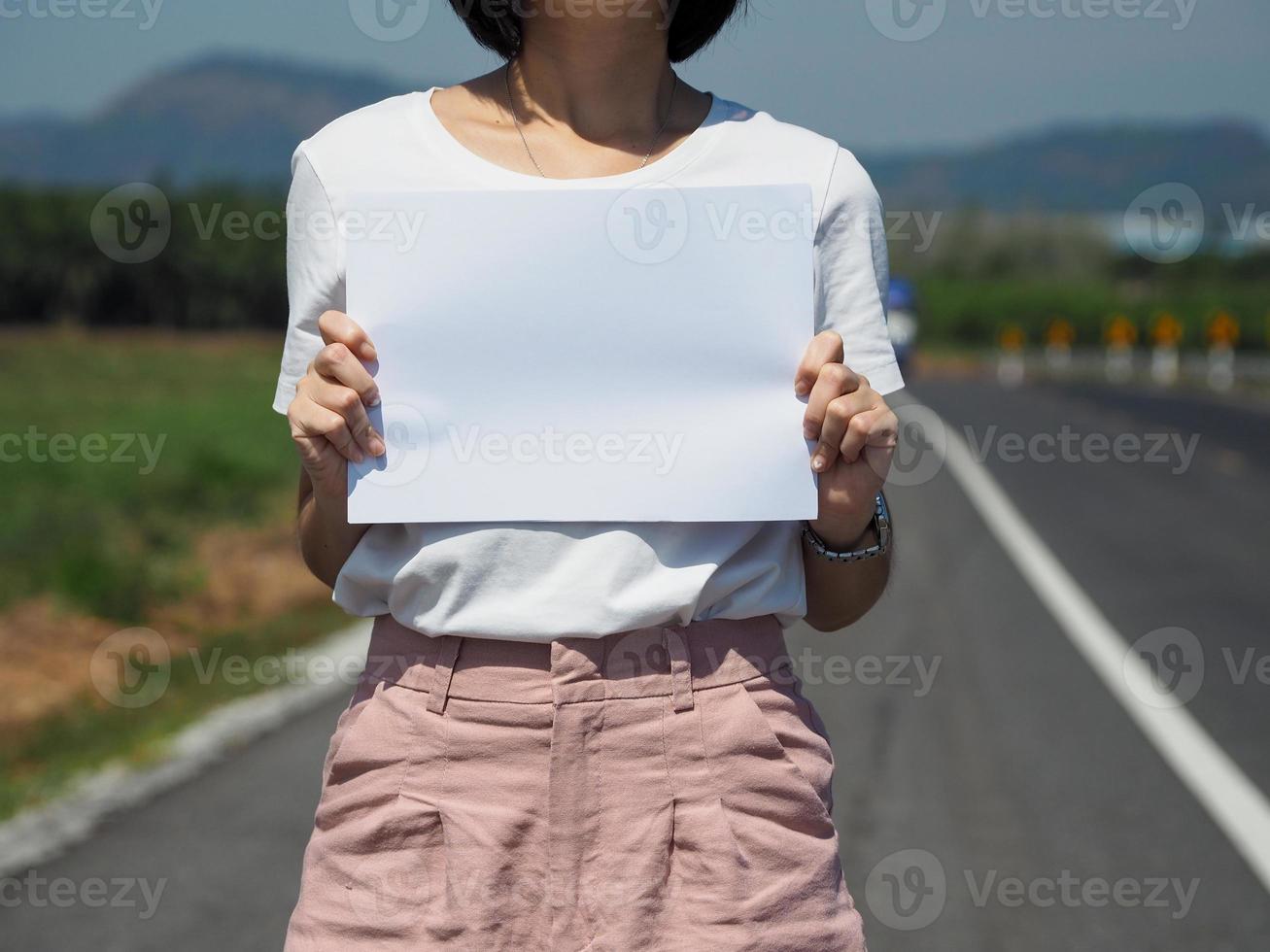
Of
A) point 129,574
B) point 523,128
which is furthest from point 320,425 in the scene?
point 129,574

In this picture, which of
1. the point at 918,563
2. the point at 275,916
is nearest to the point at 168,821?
the point at 275,916

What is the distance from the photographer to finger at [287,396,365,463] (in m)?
1.76

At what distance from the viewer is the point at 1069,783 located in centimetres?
575

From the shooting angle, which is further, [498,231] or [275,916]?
[275,916]

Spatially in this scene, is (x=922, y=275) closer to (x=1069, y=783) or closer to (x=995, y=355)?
(x=995, y=355)

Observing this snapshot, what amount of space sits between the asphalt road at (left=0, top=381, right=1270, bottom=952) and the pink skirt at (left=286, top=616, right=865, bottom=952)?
262 cm

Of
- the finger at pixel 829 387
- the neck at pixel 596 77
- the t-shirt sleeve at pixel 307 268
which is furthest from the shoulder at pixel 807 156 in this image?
the t-shirt sleeve at pixel 307 268

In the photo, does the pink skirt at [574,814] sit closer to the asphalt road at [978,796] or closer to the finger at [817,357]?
the finger at [817,357]

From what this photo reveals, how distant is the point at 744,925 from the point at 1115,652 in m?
6.65

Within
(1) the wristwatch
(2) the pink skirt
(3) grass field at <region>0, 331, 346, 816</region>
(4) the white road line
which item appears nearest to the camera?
(2) the pink skirt

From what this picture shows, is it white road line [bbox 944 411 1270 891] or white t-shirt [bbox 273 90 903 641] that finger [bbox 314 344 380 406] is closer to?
white t-shirt [bbox 273 90 903 641]

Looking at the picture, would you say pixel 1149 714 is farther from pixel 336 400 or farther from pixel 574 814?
pixel 336 400

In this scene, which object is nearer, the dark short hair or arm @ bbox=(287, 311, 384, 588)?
arm @ bbox=(287, 311, 384, 588)

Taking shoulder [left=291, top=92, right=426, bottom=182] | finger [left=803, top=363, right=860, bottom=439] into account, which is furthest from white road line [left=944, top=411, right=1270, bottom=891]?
shoulder [left=291, top=92, right=426, bottom=182]
